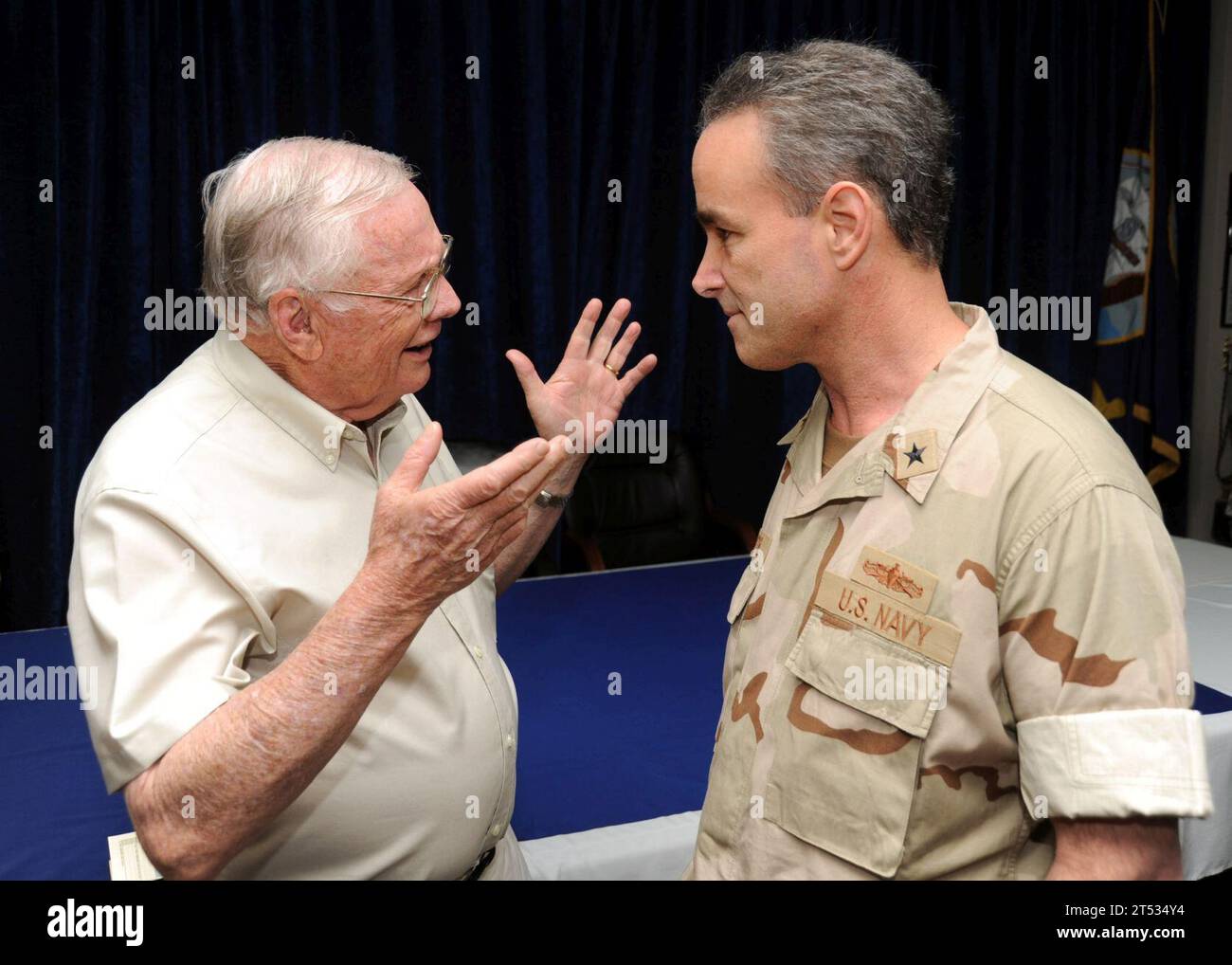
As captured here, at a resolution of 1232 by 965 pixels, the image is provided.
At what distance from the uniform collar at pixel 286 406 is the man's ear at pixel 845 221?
2.23ft

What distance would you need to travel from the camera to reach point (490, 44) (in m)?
4.36

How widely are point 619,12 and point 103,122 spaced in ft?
6.54

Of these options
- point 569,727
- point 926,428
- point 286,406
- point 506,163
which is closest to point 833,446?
point 926,428

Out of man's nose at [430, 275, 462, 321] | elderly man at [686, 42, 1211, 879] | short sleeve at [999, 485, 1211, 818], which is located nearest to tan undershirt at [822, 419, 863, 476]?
elderly man at [686, 42, 1211, 879]

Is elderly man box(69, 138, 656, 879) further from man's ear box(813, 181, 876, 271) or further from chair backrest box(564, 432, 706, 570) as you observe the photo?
chair backrest box(564, 432, 706, 570)

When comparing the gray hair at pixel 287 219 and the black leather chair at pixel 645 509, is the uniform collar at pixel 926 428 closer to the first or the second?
the gray hair at pixel 287 219

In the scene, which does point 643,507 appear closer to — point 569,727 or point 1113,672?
point 569,727

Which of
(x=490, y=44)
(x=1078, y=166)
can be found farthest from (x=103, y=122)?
(x=1078, y=166)

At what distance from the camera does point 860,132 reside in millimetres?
1249

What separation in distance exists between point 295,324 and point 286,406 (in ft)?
0.36

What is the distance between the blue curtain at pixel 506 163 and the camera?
3924 mm

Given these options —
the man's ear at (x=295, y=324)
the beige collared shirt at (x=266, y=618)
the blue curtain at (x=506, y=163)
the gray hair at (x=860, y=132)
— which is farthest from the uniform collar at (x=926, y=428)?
the blue curtain at (x=506, y=163)

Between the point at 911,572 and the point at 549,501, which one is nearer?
the point at 911,572

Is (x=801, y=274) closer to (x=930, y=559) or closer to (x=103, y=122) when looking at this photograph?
(x=930, y=559)
